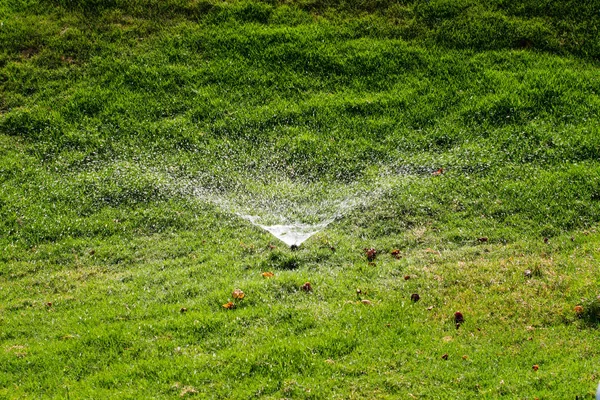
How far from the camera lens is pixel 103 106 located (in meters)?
14.5

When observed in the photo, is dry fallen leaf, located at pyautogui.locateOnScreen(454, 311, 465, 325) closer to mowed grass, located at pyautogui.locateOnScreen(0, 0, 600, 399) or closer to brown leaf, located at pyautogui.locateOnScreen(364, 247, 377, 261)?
mowed grass, located at pyautogui.locateOnScreen(0, 0, 600, 399)

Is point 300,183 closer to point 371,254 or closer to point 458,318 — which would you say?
point 371,254

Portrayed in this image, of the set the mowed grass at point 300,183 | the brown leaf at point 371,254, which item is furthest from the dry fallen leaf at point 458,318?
the brown leaf at point 371,254

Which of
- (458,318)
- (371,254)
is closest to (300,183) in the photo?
(371,254)

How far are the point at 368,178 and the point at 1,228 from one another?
6497 millimetres

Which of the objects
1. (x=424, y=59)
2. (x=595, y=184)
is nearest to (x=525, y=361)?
(x=595, y=184)

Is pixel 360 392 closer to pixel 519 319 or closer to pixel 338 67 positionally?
pixel 519 319

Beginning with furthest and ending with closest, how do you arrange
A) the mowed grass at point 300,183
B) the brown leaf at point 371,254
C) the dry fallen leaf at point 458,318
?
the brown leaf at point 371,254, the dry fallen leaf at point 458,318, the mowed grass at point 300,183

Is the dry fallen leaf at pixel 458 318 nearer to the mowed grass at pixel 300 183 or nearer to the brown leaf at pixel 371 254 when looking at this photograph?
the mowed grass at pixel 300 183

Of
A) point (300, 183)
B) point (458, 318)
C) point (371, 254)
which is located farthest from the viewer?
point (300, 183)

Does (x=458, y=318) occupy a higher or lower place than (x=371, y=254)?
higher

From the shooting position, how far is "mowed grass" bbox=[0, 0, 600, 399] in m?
7.77

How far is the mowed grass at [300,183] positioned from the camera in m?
7.77

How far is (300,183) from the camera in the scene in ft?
40.9
